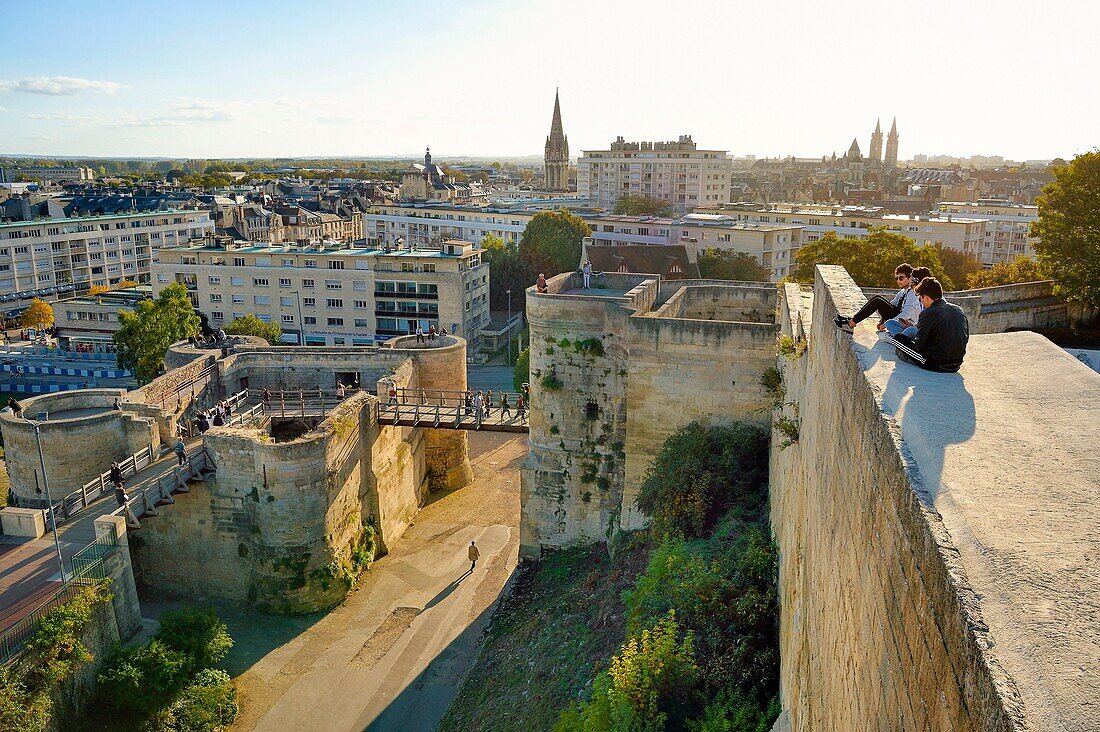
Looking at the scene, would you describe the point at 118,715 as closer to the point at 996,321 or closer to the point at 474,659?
the point at 474,659

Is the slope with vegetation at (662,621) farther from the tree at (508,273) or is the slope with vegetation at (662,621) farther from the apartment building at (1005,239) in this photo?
the apartment building at (1005,239)

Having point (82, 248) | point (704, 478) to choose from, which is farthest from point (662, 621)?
point (82, 248)

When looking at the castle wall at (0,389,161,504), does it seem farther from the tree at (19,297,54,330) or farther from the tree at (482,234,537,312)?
the tree at (19,297,54,330)

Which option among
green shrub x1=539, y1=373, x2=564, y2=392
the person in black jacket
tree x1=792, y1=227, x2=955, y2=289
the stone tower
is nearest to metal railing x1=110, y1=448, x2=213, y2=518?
green shrub x1=539, y1=373, x2=564, y2=392

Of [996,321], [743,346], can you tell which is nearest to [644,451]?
[743,346]

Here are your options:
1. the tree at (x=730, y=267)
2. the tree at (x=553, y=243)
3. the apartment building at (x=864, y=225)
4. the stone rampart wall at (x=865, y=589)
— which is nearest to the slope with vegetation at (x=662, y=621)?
the stone rampart wall at (x=865, y=589)

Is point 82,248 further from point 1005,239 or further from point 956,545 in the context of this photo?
point 956,545
